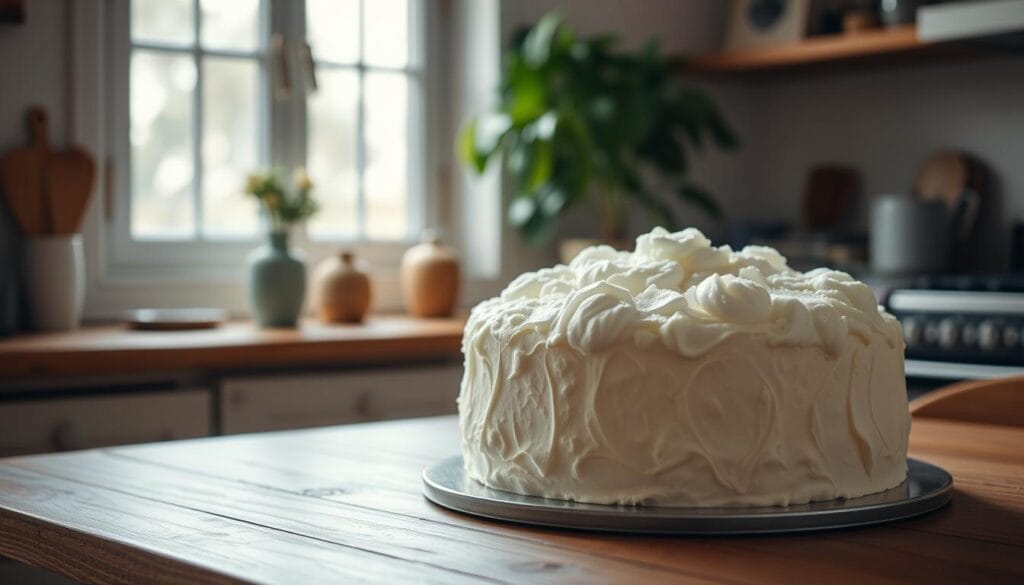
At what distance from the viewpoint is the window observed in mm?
3070

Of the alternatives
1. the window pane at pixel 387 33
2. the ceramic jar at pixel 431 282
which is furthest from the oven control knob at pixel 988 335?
the window pane at pixel 387 33

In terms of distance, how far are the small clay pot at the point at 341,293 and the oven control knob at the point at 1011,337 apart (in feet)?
4.47

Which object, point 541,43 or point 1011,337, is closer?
point 1011,337

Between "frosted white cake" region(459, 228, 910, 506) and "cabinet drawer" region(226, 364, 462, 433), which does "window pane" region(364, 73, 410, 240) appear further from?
"frosted white cake" region(459, 228, 910, 506)

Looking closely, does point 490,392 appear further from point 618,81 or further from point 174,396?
point 618,81

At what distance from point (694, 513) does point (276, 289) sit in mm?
2027

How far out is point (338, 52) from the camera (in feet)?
11.1

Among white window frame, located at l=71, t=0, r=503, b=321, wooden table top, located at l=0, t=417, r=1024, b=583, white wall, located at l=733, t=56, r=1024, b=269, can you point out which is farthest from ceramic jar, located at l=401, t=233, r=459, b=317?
wooden table top, located at l=0, t=417, r=1024, b=583

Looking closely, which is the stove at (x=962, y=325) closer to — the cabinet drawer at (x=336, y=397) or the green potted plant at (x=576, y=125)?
the green potted plant at (x=576, y=125)

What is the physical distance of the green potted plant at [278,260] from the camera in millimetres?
2857

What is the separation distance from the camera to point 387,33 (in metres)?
3.50

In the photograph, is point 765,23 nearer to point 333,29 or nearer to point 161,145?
point 333,29

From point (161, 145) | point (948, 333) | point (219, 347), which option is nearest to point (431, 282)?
point (161, 145)

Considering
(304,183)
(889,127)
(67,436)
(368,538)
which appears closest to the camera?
(368,538)
